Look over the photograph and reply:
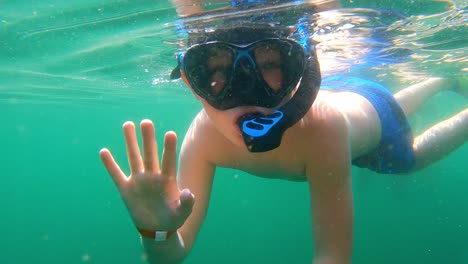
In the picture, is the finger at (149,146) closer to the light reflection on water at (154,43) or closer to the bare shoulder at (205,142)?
the bare shoulder at (205,142)

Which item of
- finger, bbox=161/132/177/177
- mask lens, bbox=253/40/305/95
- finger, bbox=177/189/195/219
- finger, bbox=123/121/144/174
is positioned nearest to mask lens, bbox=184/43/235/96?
mask lens, bbox=253/40/305/95

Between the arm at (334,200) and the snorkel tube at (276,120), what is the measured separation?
2.59ft

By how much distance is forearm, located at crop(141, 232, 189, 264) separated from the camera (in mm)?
3542

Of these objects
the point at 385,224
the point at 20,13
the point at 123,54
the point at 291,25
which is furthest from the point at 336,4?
the point at 385,224

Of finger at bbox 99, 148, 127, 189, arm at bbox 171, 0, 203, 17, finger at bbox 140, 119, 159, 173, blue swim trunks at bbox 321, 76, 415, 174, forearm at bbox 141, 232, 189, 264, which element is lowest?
blue swim trunks at bbox 321, 76, 415, 174

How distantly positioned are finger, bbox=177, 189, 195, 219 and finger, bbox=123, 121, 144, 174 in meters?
0.46

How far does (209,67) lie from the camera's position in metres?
3.42

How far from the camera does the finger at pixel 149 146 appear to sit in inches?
117

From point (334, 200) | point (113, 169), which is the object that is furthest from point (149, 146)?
point (334, 200)

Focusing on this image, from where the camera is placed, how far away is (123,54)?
12289 mm

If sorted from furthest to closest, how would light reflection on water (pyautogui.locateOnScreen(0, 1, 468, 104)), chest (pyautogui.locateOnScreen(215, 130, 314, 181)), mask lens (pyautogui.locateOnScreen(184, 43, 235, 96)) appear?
light reflection on water (pyautogui.locateOnScreen(0, 1, 468, 104)), chest (pyautogui.locateOnScreen(215, 130, 314, 181)), mask lens (pyautogui.locateOnScreen(184, 43, 235, 96))

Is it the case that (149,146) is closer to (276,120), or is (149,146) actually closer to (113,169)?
(113,169)

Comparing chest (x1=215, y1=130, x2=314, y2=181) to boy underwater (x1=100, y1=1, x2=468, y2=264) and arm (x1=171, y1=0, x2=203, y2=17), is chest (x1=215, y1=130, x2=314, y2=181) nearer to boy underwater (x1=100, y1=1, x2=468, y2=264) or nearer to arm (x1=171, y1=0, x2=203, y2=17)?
boy underwater (x1=100, y1=1, x2=468, y2=264)

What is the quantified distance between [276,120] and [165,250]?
186 cm
